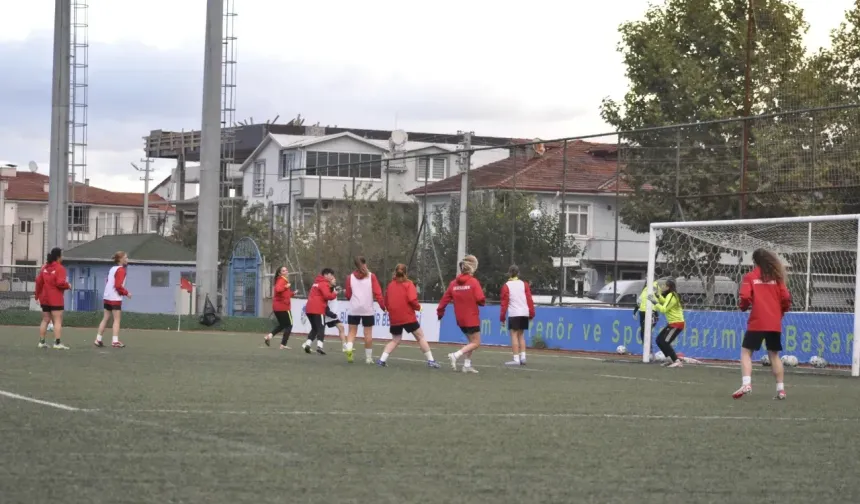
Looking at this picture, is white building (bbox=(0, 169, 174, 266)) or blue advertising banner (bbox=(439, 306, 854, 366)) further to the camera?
white building (bbox=(0, 169, 174, 266))

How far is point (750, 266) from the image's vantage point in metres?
31.7

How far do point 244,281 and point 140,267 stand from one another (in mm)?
16657

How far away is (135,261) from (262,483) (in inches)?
2389

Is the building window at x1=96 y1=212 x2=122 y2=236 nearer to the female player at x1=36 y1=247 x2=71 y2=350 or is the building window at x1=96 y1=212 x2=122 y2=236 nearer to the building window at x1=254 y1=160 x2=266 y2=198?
the building window at x1=254 y1=160 x2=266 y2=198

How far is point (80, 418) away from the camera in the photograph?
1147cm

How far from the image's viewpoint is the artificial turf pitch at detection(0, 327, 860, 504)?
26.2 ft

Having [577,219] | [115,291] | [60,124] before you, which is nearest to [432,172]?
[60,124]

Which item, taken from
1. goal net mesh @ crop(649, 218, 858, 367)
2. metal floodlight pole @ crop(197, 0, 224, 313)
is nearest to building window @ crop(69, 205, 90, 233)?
metal floodlight pole @ crop(197, 0, 224, 313)

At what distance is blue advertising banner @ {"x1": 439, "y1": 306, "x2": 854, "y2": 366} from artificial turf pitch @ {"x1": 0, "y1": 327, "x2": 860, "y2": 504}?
26.2 feet

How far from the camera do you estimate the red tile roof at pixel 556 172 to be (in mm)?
35438

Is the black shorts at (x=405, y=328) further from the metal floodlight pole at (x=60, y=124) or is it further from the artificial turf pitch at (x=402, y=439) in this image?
the metal floodlight pole at (x=60, y=124)

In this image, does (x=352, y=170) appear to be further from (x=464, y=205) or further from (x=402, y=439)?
(x=402, y=439)

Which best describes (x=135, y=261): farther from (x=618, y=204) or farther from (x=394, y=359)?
(x=394, y=359)

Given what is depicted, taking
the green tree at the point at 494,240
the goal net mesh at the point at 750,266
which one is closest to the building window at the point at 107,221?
the green tree at the point at 494,240
